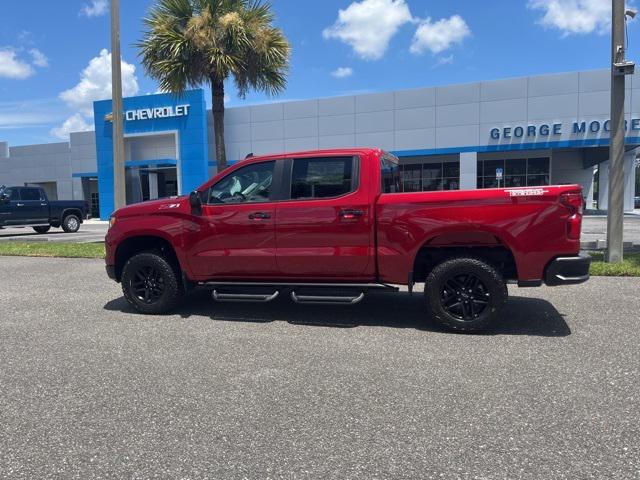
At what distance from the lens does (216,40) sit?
13656mm

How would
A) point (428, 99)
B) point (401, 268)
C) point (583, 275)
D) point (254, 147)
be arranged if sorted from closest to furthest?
point (583, 275)
point (401, 268)
point (428, 99)
point (254, 147)

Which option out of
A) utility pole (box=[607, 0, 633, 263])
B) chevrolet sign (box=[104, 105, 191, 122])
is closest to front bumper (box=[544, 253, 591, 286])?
utility pole (box=[607, 0, 633, 263])

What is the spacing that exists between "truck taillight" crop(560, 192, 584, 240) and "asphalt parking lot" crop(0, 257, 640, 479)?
108 centimetres

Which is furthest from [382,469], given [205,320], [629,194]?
[629,194]

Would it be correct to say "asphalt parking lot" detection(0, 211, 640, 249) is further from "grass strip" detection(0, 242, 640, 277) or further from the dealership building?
the dealership building

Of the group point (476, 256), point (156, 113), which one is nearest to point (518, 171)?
point (156, 113)

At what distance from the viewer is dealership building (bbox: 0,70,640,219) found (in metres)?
26.3

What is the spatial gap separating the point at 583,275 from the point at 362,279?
90.0 inches

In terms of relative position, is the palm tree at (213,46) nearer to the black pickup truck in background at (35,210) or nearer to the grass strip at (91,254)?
the grass strip at (91,254)

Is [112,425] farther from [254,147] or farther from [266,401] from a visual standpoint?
[254,147]

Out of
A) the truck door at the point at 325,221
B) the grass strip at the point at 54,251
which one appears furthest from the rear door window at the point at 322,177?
the grass strip at the point at 54,251

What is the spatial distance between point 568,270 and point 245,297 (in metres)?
3.49

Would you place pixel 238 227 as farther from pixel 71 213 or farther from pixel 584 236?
pixel 71 213

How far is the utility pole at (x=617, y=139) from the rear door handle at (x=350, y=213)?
6127 mm
